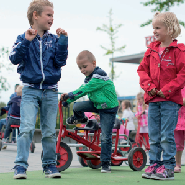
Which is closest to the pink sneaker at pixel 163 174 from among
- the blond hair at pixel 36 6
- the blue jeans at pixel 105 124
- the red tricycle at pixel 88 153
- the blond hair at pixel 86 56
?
the blue jeans at pixel 105 124

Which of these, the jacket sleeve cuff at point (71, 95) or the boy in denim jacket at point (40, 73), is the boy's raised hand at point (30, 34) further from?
the jacket sleeve cuff at point (71, 95)

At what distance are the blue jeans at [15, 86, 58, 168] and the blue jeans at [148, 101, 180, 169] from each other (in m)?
1.11

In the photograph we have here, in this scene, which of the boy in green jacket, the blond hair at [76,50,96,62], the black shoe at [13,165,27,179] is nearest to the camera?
the black shoe at [13,165,27,179]

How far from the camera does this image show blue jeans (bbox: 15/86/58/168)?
12.6ft

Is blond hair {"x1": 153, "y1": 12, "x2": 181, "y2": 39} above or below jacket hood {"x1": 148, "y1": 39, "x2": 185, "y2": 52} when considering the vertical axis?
above

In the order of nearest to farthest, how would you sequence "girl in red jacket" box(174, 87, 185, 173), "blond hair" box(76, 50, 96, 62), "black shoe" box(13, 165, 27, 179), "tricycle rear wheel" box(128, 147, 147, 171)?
"black shoe" box(13, 165, 27, 179)
"blond hair" box(76, 50, 96, 62)
"girl in red jacket" box(174, 87, 185, 173)
"tricycle rear wheel" box(128, 147, 147, 171)

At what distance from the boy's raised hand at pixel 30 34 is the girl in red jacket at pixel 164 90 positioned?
1296 millimetres

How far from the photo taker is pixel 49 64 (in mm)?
4047

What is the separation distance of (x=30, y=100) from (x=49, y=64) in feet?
1.48

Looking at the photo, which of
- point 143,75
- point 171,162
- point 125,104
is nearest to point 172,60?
point 143,75

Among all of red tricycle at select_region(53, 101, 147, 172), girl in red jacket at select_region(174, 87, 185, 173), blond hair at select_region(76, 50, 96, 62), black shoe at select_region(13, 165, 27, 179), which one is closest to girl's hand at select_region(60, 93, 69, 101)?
red tricycle at select_region(53, 101, 147, 172)

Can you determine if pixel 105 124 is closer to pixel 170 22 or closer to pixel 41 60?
pixel 41 60

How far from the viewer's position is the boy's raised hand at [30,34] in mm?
3808

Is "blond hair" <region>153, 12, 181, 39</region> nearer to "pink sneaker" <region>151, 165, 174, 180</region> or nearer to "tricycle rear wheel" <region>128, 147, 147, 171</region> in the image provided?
"pink sneaker" <region>151, 165, 174, 180</region>
